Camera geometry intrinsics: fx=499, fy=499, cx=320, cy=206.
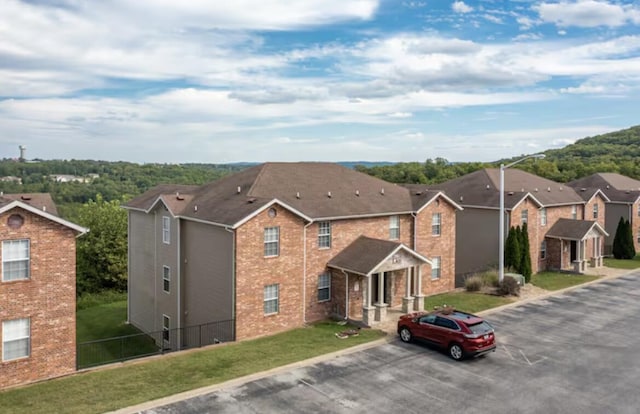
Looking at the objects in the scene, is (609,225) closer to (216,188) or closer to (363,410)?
(216,188)

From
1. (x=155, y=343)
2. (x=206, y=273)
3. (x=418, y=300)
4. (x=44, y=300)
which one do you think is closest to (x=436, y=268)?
(x=418, y=300)

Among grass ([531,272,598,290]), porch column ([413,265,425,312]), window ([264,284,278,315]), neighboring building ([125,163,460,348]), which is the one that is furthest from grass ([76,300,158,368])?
grass ([531,272,598,290])

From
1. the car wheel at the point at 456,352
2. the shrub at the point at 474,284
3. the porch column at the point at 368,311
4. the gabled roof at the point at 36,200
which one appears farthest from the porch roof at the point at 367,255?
the gabled roof at the point at 36,200

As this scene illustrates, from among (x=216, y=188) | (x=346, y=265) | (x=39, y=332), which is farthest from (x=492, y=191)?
(x=39, y=332)

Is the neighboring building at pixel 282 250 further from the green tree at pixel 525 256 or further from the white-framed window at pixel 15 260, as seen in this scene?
the white-framed window at pixel 15 260

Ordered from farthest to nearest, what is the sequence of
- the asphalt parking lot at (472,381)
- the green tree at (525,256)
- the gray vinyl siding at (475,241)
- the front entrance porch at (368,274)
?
the gray vinyl siding at (475,241), the green tree at (525,256), the front entrance porch at (368,274), the asphalt parking lot at (472,381)

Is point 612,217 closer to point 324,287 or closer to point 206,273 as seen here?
point 324,287
